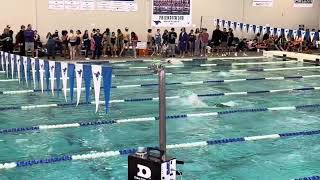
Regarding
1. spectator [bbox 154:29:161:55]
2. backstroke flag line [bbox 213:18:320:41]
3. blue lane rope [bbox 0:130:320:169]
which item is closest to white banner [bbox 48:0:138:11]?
spectator [bbox 154:29:161:55]

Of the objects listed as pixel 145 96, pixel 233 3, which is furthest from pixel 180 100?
pixel 233 3

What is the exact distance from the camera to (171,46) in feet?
68.6

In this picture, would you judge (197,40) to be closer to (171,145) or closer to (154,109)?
(154,109)

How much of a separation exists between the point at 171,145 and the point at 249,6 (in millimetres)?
19145

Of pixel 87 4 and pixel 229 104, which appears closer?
pixel 229 104

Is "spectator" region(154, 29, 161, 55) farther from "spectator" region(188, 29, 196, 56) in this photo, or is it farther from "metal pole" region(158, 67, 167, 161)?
"metal pole" region(158, 67, 167, 161)

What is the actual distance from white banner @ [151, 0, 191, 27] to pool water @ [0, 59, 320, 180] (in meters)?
10.6

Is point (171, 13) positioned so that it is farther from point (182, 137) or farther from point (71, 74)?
point (182, 137)

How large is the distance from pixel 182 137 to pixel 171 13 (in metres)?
15.7

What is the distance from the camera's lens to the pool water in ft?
20.0

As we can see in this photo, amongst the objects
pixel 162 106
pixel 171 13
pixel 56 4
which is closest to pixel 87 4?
pixel 56 4

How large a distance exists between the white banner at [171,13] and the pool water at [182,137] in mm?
10599

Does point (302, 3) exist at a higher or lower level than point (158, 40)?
higher

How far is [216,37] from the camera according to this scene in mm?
22172
